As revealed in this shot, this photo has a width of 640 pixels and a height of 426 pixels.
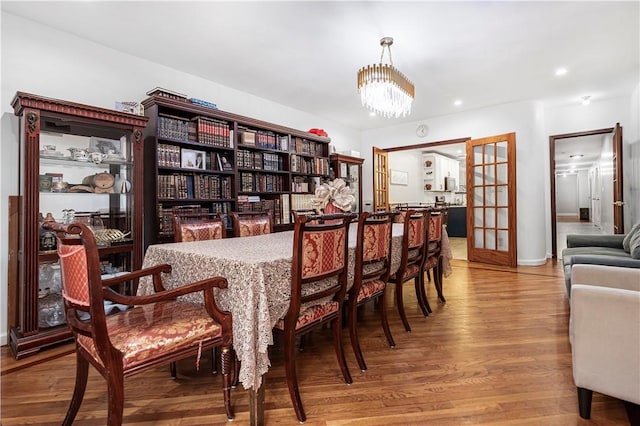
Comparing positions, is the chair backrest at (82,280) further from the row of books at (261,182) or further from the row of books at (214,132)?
the row of books at (261,182)

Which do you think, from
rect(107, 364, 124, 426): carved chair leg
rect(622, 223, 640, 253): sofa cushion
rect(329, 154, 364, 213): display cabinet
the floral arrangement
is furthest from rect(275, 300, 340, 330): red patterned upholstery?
rect(329, 154, 364, 213): display cabinet

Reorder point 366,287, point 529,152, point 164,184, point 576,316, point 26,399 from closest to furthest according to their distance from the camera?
point 576,316
point 26,399
point 366,287
point 164,184
point 529,152

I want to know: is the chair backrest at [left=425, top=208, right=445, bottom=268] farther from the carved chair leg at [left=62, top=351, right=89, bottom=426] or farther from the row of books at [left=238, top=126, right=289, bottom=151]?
the carved chair leg at [left=62, top=351, right=89, bottom=426]

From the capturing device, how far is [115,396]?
3.64 feet

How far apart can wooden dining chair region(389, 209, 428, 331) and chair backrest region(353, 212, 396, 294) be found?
0.27m

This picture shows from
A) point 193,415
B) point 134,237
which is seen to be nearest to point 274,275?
point 193,415

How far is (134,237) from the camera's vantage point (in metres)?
2.65

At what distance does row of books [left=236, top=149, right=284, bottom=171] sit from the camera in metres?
3.80

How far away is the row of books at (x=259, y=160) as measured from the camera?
3801 millimetres

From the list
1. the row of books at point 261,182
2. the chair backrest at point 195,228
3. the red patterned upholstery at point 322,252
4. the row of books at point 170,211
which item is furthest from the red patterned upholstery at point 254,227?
the red patterned upholstery at point 322,252

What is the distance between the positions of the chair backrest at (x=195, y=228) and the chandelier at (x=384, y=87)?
1684 mm

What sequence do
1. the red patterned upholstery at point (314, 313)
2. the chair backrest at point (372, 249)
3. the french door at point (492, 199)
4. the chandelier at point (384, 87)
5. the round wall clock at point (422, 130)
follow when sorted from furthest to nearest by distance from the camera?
the round wall clock at point (422, 130)
the french door at point (492, 199)
the chandelier at point (384, 87)
the chair backrest at point (372, 249)
the red patterned upholstery at point (314, 313)

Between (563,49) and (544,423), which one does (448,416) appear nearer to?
(544,423)

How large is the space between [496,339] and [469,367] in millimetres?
544
